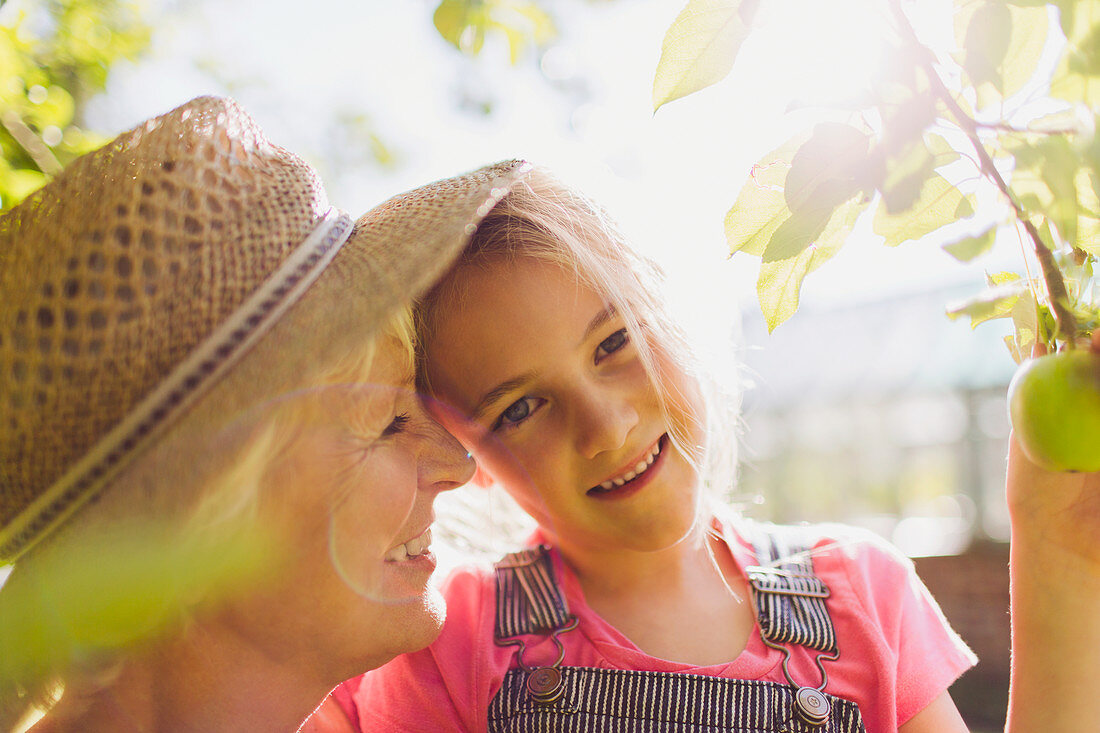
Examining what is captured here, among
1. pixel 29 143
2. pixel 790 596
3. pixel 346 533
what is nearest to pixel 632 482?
pixel 790 596

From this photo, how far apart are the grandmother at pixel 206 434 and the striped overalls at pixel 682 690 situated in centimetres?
36

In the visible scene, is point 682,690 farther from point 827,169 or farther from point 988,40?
point 988,40

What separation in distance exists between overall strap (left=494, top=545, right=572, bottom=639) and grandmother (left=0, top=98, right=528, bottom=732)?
→ 0.38 metres

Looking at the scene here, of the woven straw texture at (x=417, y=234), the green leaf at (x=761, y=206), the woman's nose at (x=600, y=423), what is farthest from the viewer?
the woman's nose at (x=600, y=423)

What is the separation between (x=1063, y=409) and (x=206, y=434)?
926 millimetres

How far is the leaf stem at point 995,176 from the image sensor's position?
0.68 metres

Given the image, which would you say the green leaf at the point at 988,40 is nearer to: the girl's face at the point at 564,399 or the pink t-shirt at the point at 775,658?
the girl's face at the point at 564,399

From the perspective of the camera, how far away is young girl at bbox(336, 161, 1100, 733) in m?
1.38

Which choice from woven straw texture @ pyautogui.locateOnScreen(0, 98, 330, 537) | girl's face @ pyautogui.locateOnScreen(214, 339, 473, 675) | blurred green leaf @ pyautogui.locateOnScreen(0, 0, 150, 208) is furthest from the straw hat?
blurred green leaf @ pyautogui.locateOnScreen(0, 0, 150, 208)

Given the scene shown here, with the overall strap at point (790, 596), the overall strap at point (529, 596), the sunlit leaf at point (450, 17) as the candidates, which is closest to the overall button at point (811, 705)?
the overall strap at point (790, 596)

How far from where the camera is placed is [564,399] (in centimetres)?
138

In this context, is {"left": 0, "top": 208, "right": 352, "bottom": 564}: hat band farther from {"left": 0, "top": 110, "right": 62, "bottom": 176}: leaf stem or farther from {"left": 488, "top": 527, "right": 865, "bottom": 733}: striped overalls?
{"left": 488, "top": 527, "right": 865, "bottom": 733}: striped overalls

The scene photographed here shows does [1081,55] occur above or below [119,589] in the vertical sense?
above

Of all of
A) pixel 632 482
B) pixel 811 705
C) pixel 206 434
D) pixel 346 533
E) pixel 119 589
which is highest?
pixel 206 434
